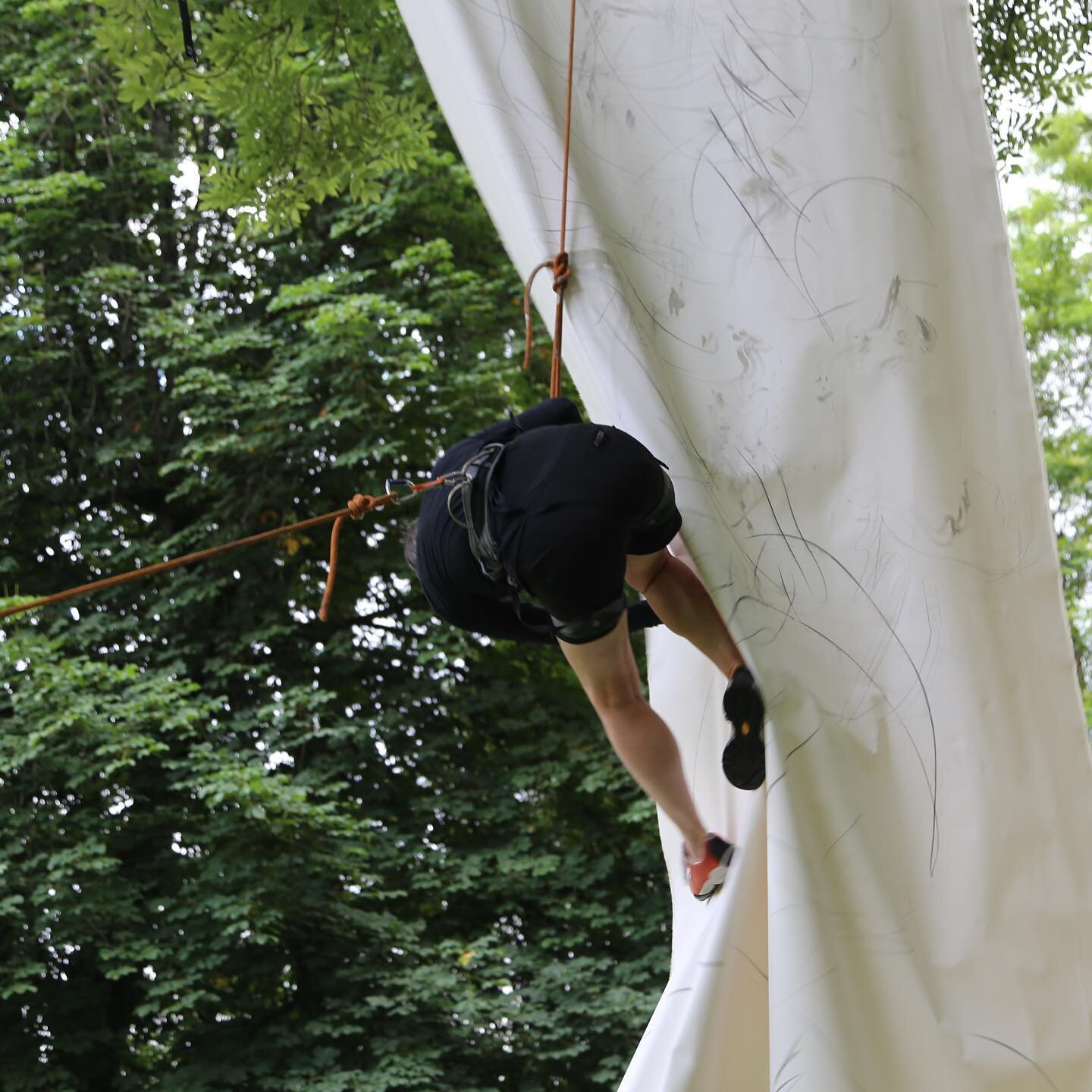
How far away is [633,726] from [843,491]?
0.40 meters

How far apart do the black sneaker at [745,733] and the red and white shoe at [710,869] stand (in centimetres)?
9

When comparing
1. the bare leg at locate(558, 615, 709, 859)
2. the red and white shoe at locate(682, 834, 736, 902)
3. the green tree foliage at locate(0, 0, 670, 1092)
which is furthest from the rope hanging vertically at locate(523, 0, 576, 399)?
the green tree foliage at locate(0, 0, 670, 1092)

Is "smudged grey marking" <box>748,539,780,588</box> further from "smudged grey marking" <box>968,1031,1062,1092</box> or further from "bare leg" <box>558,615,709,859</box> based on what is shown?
"smudged grey marking" <box>968,1031,1062,1092</box>

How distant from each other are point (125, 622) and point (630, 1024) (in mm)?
3047

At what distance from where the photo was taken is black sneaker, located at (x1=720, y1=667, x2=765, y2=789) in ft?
4.13

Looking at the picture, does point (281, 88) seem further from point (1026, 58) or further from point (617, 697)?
point (617, 697)

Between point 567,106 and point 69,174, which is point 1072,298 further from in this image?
point 567,106

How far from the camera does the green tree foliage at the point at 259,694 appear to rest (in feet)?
18.2

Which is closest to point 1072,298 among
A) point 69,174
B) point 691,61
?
point 69,174

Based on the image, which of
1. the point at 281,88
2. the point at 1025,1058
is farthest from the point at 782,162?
the point at 281,88

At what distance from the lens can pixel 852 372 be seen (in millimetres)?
1212

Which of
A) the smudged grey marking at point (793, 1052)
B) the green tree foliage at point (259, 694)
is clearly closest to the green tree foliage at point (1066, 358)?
the green tree foliage at point (259, 694)

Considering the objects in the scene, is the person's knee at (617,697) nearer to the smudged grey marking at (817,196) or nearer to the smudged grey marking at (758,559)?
the smudged grey marking at (758,559)

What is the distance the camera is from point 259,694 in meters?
6.47
